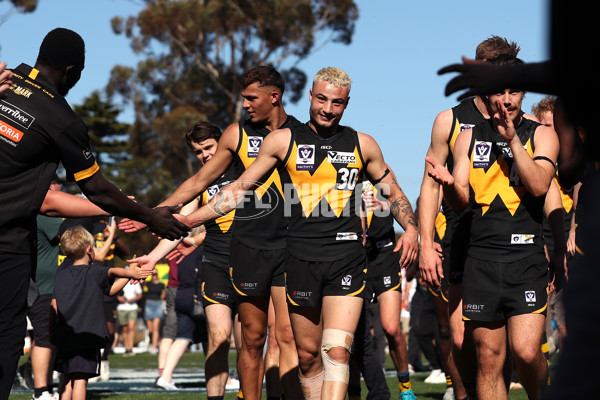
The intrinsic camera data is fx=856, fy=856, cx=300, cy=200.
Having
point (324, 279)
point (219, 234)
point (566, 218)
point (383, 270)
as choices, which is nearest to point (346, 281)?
point (324, 279)

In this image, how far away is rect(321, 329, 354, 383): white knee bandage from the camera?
20.8 feet

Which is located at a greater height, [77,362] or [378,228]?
[378,228]

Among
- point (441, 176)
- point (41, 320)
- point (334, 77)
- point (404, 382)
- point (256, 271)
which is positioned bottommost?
point (404, 382)

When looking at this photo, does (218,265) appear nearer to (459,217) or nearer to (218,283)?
(218,283)

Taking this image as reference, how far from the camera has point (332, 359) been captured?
6355 mm

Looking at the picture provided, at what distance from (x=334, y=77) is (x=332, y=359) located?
2.21 m

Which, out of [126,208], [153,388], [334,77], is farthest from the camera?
[153,388]

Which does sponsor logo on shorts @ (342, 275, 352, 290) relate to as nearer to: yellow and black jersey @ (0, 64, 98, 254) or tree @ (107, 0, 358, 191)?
yellow and black jersey @ (0, 64, 98, 254)

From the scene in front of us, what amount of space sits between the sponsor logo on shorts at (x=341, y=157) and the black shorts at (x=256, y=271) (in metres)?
1.30

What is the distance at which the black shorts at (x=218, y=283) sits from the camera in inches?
331

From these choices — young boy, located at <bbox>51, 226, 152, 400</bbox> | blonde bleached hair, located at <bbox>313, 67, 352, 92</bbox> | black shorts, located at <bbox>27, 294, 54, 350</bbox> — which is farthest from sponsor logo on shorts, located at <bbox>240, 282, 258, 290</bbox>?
black shorts, located at <bbox>27, 294, 54, 350</bbox>

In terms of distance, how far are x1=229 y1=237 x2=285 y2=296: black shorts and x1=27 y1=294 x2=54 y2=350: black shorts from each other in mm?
3326

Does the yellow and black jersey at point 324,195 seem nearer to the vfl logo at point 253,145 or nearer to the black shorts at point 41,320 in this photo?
the vfl logo at point 253,145

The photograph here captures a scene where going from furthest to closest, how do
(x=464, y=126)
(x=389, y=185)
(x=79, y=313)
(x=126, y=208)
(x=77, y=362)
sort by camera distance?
(x=79, y=313) → (x=77, y=362) → (x=464, y=126) → (x=389, y=185) → (x=126, y=208)
